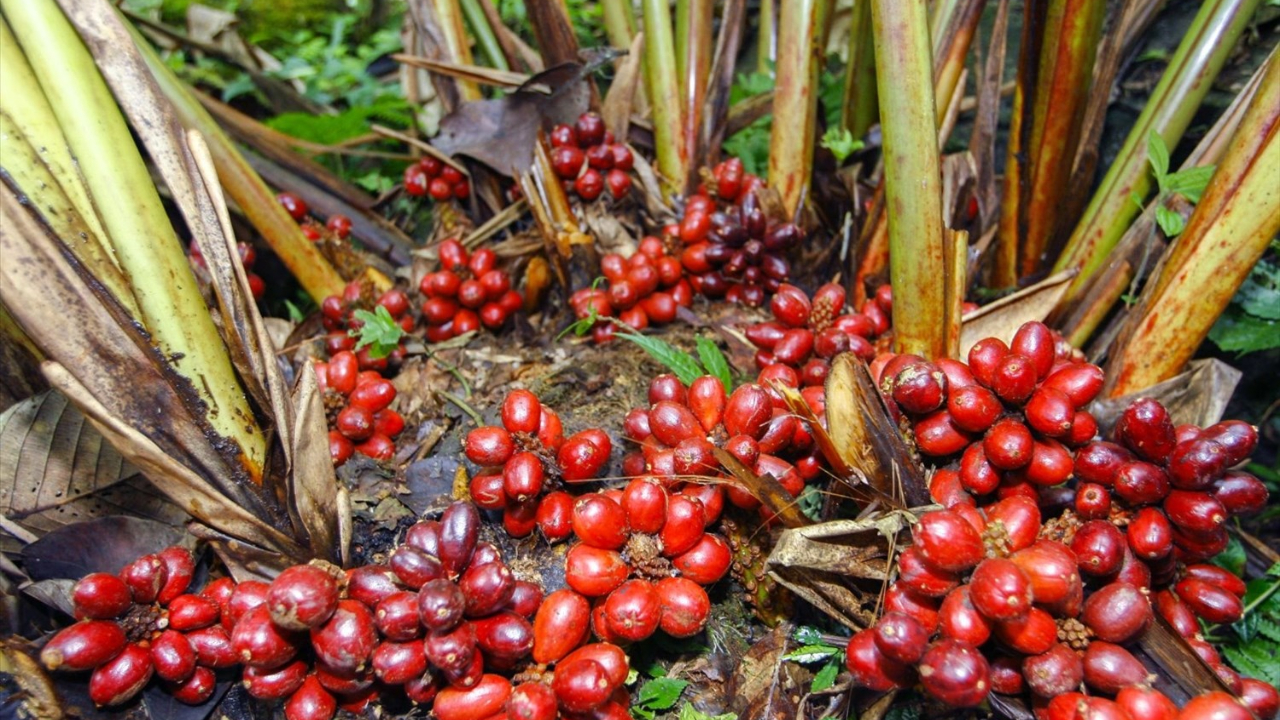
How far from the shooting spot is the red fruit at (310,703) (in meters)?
1.80

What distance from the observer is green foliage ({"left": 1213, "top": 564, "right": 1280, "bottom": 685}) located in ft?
7.57

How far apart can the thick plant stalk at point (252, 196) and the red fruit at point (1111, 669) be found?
2.88m

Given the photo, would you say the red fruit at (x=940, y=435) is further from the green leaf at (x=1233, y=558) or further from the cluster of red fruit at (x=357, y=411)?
the cluster of red fruit at (x=357, y=411)

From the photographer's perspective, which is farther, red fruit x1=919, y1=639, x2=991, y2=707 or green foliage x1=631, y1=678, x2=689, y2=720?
green foliage x1=631, y1=678, x2=689, y2=720

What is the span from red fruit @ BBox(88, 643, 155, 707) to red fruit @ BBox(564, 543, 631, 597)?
40.3 inches

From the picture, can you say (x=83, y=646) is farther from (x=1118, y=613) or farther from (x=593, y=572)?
(x=1118, y=613)

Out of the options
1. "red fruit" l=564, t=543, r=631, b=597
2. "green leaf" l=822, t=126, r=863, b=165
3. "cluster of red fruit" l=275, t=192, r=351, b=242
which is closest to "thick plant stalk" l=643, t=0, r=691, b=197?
"green leaf" l=822, t=126, r=863, b=165

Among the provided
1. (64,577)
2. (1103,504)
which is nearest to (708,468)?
(1103,504)

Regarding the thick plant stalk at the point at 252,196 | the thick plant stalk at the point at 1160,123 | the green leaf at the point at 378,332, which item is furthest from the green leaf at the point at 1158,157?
the thick plant stalk at the point at 252,196

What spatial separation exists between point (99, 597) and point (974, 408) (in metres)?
2.13

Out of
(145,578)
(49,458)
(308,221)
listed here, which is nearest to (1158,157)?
(145,578)

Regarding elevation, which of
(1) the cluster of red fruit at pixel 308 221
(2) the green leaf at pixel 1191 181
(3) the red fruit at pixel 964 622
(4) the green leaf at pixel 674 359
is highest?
(2) the green leaf at pixel 1191 181

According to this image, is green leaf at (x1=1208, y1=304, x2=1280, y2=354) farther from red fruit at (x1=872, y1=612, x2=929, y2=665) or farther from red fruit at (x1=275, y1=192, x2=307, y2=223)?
red fruit at (x1=275, y1=192, x2=307, y2=223)

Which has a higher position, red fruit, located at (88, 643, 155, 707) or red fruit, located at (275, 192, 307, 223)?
red fruit, located at (275, 192, 307, 223)
